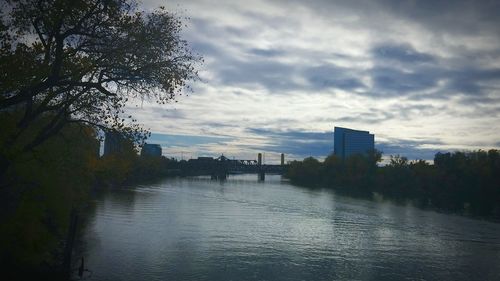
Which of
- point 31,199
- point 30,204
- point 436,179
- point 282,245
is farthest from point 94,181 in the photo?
point 436,179

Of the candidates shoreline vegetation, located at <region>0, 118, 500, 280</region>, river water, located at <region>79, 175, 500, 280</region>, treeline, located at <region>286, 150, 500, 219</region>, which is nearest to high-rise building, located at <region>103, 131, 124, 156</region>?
shoreline vegetation, located at <region>0, 118, 500, 280</region>

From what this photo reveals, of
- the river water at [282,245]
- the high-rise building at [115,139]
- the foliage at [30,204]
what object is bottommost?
the river water at [282,245]

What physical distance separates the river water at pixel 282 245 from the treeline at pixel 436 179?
27.2 metres

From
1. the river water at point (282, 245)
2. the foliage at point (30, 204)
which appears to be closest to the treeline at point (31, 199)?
the foliage at point (30, 204)

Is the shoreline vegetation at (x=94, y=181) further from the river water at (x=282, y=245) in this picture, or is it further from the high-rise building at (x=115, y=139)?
the river water at (x=282, y=245)

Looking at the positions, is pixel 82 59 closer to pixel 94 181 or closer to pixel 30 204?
pixel 30 204

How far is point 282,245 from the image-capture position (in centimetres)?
4072

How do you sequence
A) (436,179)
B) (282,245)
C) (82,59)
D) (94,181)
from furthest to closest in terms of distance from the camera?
(436,179)
(94,181)
(282,245)
(82,59)

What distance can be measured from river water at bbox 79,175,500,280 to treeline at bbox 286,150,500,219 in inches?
1072

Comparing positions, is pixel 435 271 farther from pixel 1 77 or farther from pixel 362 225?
pixel 1 77

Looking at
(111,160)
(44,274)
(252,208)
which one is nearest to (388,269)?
(44,274)

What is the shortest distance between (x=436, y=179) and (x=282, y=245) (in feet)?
271

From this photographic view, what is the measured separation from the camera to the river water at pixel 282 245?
101ft

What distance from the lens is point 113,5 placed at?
787 inches
